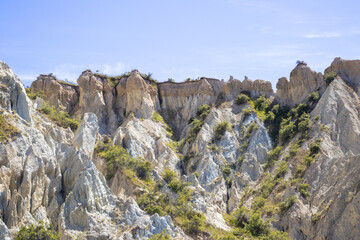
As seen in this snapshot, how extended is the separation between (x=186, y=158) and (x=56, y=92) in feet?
86.0

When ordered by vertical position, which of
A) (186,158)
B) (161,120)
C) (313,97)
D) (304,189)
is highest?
(313,97)

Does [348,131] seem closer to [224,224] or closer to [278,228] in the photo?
[278,228]

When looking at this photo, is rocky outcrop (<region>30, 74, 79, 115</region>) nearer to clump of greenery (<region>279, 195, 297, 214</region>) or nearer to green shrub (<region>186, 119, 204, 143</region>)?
green shrub (<region>186, 119, 204, 143</region>)

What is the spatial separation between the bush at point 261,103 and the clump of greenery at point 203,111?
25.0 feet

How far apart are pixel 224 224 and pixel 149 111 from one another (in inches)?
1141

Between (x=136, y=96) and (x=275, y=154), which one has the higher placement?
(x=136, y=96)

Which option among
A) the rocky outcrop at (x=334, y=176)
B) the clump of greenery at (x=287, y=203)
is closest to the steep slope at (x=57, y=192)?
the clump of greenery at (x=287, y=203)

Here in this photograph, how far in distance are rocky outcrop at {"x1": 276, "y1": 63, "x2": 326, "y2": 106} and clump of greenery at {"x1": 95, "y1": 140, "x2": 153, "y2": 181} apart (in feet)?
96.4

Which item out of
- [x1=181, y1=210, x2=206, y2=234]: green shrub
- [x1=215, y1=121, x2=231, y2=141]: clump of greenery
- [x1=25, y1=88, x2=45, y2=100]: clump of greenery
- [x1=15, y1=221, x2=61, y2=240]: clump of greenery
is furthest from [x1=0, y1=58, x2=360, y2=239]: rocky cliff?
[x1=25, y1=88, x2=45, y2=100]: clump of greenery

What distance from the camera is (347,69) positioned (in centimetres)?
6812

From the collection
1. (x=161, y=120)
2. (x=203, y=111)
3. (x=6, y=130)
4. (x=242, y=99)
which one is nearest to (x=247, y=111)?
(x=242, y=99)

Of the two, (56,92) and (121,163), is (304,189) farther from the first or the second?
(56,92)

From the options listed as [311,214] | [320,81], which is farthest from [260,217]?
[320,81]

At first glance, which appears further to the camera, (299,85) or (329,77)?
(299,85)
